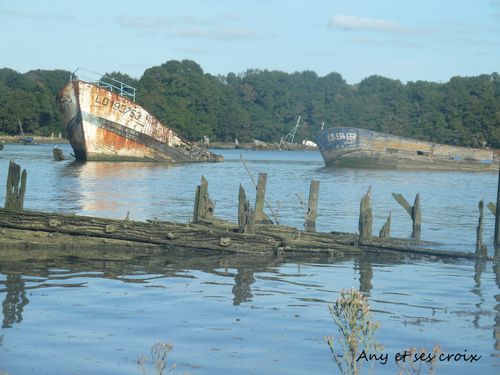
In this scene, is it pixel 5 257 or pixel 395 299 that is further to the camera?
pixel 5 257

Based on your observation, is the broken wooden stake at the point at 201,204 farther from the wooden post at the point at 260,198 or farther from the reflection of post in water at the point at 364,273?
the reflection of post in water at the point at 364,273

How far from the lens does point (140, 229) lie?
19.7 m

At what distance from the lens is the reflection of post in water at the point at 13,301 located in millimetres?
13062

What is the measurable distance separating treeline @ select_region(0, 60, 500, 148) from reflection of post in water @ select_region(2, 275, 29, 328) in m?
107

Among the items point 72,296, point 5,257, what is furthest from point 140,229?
point 72,296

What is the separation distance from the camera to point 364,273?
18609 mm

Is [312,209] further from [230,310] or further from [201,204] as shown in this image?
[230,310]

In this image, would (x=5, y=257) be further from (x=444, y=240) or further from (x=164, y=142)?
(x=164, y=142)

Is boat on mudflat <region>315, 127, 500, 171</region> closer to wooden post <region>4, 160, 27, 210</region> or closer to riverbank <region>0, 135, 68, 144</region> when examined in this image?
wooden post <region>4, 160, 27, 210</region>

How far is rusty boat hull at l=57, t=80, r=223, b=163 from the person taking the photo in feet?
199

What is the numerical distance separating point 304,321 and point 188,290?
3054mm

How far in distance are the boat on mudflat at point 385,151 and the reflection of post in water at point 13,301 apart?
53429 mm

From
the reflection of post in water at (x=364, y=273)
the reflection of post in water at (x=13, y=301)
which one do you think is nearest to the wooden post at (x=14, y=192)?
the reflection of post in water at (x=13, y=301)

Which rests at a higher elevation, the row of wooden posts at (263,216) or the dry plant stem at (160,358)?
the row of wooden posts at (263,216)
